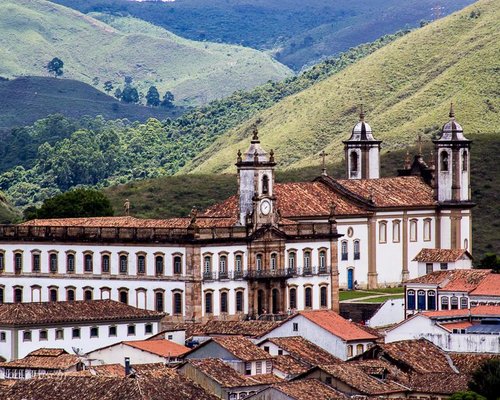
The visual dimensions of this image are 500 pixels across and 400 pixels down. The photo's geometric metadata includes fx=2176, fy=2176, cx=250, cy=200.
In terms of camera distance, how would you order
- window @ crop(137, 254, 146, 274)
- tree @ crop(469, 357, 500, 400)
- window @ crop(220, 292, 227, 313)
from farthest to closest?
window @ crop(137, 254, 146, 274)
window @ crop(220, 292, 227, 313)
tree @ crop(469, 357, 500, 400)

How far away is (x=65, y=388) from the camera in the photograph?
7612 centimetres

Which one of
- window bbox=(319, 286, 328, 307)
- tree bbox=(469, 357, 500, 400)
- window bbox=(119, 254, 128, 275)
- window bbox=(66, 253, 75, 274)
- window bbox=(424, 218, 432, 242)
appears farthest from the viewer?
window bbox=(424, 218, 432, 242)

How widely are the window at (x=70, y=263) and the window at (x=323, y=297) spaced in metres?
12.5

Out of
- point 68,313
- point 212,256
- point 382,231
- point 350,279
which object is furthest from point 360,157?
point 68,313

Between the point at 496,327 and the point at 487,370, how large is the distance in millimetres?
11651

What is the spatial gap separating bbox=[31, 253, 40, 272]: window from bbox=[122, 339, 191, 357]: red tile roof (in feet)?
51.7

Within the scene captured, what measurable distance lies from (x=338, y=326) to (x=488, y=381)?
14.6 metres

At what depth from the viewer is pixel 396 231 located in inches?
4862

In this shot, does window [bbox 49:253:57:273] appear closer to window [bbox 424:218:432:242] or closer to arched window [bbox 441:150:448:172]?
window [bbox 424:218:432:242]

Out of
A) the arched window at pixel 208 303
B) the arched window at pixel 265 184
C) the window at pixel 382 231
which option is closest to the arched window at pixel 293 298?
the arched window at pixel 265 184

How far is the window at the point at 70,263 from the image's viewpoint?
352 ft

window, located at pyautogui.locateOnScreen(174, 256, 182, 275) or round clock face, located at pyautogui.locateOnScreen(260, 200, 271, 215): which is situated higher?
round clock face, located at pyautogui.locateOnScreen(260, 200, 271, 215)

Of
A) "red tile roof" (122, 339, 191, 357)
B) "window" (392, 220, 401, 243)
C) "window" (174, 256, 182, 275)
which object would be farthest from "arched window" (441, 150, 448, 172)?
"red tile roof" (122, 339, 191, 357)

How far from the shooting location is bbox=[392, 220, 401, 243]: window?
4852 inches
